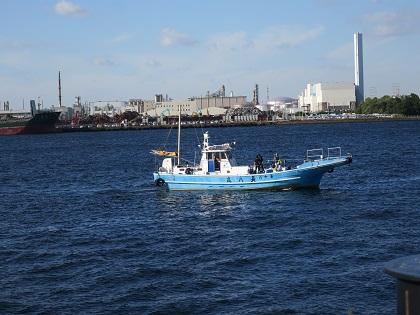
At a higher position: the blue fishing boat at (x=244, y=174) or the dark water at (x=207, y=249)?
the blue fishing boat at (x=244, y=174)

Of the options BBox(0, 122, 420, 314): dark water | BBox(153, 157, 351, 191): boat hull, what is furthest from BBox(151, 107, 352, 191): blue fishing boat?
BBox(0, 122, 420, 314): dark water

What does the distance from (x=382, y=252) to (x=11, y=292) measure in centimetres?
1403

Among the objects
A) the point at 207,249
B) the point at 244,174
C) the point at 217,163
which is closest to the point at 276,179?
the point at 244,174

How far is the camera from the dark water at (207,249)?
70.2 feet

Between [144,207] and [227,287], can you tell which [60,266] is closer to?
[227,287]

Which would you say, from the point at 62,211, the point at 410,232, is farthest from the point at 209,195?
the point at 410,232

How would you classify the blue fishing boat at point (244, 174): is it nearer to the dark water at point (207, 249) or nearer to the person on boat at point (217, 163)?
the person on boat at point (217, 163)

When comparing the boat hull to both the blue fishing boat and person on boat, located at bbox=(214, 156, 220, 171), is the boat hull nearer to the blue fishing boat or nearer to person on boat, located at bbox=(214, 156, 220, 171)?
the blue fishing boat

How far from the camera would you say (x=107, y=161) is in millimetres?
90438

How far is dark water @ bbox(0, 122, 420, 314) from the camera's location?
21406mm

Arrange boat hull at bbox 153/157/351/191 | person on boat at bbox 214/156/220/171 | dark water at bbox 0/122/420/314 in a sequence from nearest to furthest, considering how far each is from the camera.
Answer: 1. dark water at bbox 0/122/420/314
2. boat hull at bbox 153/157/351/191
3. person on boat at bbox 214/156/220/171

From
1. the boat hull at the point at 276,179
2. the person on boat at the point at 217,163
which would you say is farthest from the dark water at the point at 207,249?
the person on boat at the point at 217,163

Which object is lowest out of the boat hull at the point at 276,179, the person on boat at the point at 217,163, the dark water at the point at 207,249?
the dark water at the point at 207,249

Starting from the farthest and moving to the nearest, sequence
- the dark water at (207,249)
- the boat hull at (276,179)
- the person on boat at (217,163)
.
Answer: the person on boat at (217,163), the boat hull at (276,179), the dark water at (207,249)
